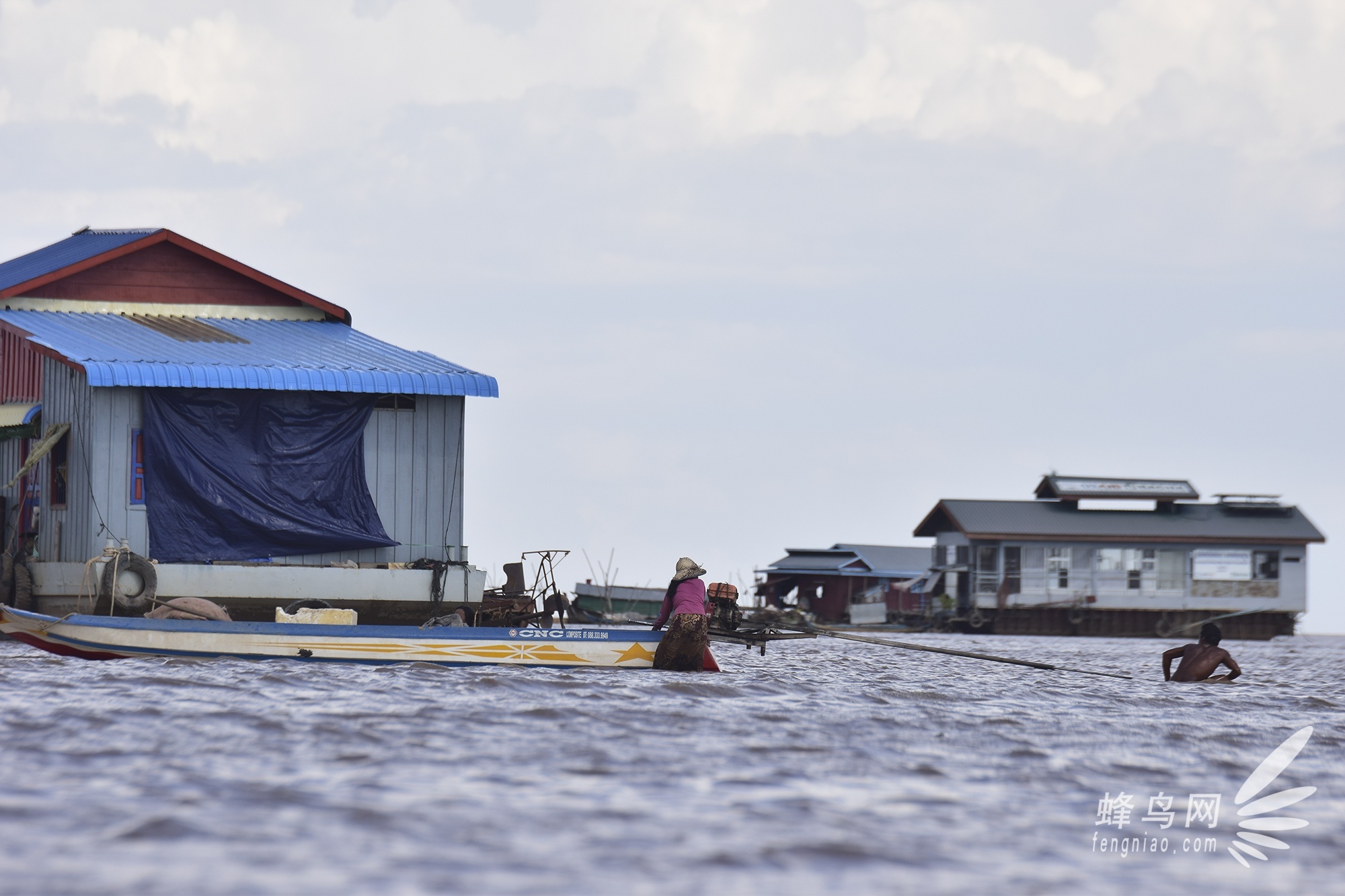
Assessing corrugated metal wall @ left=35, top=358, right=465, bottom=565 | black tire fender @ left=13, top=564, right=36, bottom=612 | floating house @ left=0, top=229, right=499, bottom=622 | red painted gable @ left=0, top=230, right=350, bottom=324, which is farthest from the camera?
red painted gable @ left=0, top=230, right=350, bottom=324

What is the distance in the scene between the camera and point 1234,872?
7844 millimetres

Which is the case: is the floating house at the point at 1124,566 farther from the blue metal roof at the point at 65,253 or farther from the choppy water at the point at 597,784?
the choppy water at the point at 597,784

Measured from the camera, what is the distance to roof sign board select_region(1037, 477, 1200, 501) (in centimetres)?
5459

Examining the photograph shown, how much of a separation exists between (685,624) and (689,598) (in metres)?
0.35

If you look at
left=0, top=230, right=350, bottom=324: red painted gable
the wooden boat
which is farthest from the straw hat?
left=0, top=230, right=350, bottom=324: red painted gable

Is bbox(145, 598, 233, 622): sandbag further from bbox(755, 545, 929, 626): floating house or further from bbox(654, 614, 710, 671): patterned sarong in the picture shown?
bbox(755, 545, 929, 626): floating house

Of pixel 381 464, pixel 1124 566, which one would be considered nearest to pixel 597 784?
pixel 381 464

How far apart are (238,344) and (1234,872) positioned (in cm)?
2029

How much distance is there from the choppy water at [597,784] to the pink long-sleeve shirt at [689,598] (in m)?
1.40

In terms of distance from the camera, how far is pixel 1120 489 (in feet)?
180

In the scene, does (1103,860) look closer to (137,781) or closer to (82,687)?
(137,781)

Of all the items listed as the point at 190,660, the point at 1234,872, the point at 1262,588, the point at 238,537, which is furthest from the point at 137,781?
the point at 1262,588

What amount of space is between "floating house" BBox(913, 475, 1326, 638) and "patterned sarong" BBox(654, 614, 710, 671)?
34.6 meters

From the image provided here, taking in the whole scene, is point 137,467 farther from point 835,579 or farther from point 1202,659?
point 835,579
